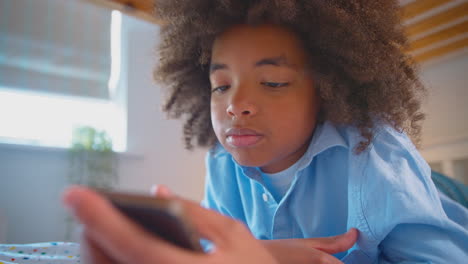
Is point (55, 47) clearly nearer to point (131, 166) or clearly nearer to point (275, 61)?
point (131, 166)

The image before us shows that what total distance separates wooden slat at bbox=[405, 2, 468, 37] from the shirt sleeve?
54.2 inches

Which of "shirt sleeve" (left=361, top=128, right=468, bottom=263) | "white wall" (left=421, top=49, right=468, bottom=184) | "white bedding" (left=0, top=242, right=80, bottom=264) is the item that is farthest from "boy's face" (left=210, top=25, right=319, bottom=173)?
"white wall" (left=421, top=49, right=468, bottom=184)

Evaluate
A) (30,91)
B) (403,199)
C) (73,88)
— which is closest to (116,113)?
(73,88)

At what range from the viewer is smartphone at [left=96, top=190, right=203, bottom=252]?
0.21m

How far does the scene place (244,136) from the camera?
25.9 inches

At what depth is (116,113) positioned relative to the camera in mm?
1942

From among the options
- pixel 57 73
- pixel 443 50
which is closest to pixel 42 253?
pixel 57 73

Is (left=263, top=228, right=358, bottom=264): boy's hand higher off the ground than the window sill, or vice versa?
the window sill

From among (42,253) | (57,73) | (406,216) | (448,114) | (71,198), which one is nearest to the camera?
(71,198)

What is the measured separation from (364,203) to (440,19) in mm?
1713

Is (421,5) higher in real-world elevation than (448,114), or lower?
higher

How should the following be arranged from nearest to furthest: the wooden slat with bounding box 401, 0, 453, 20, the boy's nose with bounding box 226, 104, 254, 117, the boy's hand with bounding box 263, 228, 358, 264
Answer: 1. the boy's hand with bounding box 263, 228, 358, 264
2. the boy's nose with bounding box 226, 104, 254, 117
3. the wooden slat with bounding box 401, 0, 453, 20

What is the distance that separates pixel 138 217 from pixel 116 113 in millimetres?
1818

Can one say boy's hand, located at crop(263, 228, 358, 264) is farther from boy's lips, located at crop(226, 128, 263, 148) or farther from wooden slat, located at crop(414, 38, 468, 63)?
wooden slat, located at crop(414, 38, 468, 63)
